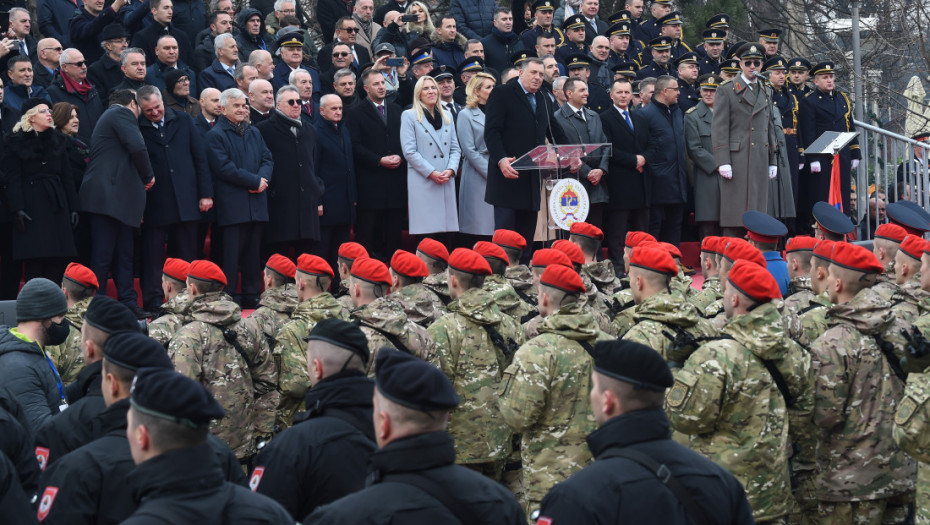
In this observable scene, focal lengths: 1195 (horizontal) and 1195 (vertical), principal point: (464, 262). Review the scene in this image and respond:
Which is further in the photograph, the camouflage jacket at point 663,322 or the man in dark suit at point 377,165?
the man in dark suit at point 377,165

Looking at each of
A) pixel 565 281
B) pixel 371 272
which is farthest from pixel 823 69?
pixel 565 281

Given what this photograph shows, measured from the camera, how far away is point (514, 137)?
12.0m

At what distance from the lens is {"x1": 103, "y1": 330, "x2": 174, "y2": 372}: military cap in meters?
4.43

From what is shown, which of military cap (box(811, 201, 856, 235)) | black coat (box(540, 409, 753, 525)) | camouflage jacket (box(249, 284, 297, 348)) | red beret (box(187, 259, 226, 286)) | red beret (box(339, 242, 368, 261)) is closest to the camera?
black coat (box(540, 409, 753, 525))

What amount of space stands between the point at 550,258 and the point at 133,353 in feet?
12.1

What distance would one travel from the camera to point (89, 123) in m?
11.0

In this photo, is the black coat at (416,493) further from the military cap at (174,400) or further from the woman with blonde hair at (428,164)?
the woman with blonde hair at (428,164)

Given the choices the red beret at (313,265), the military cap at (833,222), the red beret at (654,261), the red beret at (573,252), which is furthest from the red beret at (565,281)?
the military cap at (833,222)

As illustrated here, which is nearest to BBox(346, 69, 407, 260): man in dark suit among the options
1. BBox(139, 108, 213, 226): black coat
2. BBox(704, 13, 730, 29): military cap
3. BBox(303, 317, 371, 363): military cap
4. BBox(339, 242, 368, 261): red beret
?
BBox(139, 108, 213, 226): black coat

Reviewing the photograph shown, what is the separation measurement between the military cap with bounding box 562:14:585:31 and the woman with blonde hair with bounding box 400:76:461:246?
10.8 ft

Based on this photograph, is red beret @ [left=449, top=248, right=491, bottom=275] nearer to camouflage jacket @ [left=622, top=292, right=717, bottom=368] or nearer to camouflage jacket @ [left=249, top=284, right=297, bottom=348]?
camouflage jacket @ [left=622, top=292, right=717, bottom=368]

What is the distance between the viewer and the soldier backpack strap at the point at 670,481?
12.6 feet

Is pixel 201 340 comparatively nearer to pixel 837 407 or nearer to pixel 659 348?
pixel 659 348

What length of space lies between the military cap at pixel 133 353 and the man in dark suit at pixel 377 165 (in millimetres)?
7668
